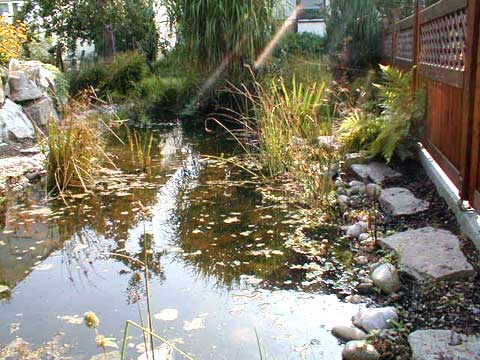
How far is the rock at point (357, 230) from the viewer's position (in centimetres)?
317

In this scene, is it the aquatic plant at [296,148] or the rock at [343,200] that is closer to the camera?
the rock at [343,200]

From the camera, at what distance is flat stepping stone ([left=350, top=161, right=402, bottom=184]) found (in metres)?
4.03

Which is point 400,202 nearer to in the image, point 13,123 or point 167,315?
point 167,315

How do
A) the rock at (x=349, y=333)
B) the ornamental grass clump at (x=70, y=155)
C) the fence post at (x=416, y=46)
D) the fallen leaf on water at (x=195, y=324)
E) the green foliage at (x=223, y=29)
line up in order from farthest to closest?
the green foliage at (x=223, y=29)
the fence post at (x=416, y=46)
the ornamental grass clump at (x=70, y=155)
the fallen leaf on water at (x=195, y=324)
the rock at (x=349, y=333)

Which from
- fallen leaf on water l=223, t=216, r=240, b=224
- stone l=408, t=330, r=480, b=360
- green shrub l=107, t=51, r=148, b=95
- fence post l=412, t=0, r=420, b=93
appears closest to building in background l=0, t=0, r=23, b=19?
green shrub l=107, t=51, r=148, b=95

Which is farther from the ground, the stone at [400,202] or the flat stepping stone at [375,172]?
the flat stepping stone at [375,172]

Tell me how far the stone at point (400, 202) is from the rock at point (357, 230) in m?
0.25

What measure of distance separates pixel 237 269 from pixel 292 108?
2204mm

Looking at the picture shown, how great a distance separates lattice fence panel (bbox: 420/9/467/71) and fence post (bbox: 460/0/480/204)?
0.25 m

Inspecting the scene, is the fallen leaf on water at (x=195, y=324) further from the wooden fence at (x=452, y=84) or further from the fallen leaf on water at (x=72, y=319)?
the wooden fence at (x=452, y=84)

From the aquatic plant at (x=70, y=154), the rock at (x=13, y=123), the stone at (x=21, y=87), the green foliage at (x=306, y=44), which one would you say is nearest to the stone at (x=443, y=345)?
the aquatic plant at (x=70, y=154)

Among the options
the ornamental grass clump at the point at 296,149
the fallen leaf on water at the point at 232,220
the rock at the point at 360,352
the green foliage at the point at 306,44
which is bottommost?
the rock at the point at 360,352

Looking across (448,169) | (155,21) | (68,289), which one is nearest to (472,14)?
(448,169)

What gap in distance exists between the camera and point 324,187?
379 cm
